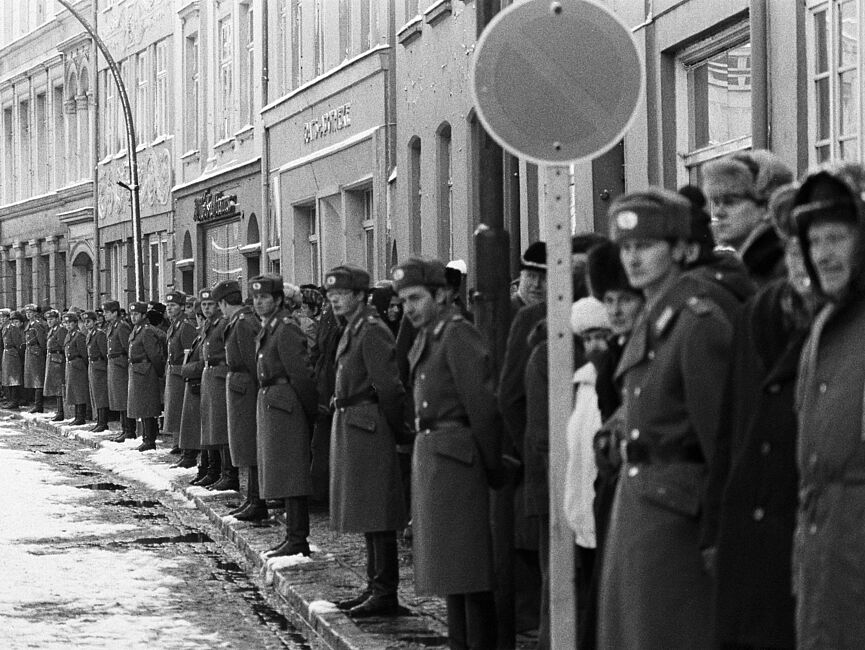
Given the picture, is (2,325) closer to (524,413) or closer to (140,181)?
(140,181)

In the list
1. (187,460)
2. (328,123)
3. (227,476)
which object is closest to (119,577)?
(227,476)

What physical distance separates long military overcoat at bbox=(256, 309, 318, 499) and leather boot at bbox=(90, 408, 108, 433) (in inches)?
607

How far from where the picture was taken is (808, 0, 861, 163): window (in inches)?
449

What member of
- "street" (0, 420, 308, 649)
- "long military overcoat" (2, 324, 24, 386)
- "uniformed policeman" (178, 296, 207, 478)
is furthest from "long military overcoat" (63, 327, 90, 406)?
"uniformed policeman" (178, 296, 207, 478)

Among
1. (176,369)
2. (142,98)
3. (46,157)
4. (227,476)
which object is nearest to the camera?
(227,476)

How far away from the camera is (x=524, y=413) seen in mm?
8227

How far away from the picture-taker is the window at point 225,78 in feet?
115

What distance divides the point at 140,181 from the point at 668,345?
3804 centimetres

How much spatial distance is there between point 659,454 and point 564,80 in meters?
1.95

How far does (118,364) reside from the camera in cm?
2650

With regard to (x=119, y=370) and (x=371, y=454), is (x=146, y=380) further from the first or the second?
(x=371, y=454)

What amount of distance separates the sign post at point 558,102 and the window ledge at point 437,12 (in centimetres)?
1408

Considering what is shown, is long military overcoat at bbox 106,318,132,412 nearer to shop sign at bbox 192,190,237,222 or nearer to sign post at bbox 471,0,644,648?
shop sign at bbox 192,190,237,222

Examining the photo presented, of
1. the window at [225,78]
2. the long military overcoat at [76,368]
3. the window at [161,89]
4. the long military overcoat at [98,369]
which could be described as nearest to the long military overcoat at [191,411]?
the long military overcoat at [98,369]
